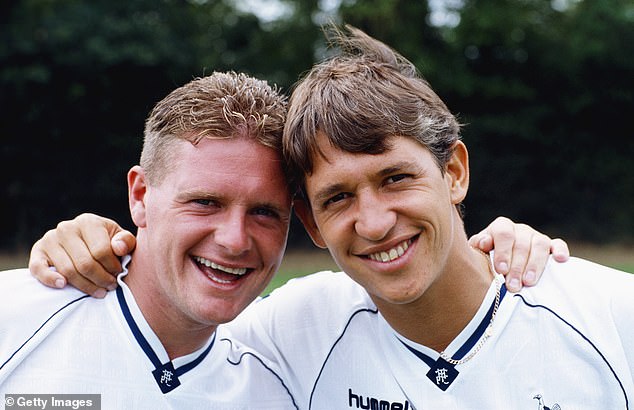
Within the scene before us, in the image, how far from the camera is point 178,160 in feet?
9.34

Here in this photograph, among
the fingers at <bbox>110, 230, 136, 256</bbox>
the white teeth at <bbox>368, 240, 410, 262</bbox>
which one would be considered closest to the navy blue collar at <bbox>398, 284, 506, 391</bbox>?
the white teeth at <bbox>368, 240, 410, 262</bbox>

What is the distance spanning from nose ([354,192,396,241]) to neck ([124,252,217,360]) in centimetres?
81

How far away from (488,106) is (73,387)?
1598 cm

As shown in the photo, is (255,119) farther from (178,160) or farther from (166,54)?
(166,54)

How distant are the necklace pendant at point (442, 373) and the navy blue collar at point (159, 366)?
0.96m

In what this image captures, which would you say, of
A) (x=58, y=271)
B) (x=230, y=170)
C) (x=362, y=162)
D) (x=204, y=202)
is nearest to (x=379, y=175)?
(x=362, y=162)

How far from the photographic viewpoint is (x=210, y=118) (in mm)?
2879

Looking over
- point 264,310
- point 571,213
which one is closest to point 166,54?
point 571,213

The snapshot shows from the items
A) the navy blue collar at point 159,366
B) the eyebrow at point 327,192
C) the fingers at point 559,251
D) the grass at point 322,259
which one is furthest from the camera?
the grass at point 322,259

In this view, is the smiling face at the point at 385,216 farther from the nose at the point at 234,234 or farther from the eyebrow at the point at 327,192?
the nose at the point at 234,234

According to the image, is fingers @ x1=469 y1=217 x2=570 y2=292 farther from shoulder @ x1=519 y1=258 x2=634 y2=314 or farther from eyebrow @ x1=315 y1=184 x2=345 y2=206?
eyebrow @ x1=315 y1=184 x2=345 y2=206

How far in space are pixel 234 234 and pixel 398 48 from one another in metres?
16.1

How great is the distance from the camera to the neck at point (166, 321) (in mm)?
2898

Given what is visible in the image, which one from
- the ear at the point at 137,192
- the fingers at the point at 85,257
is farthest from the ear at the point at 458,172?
the fingers at the point at 85,257
